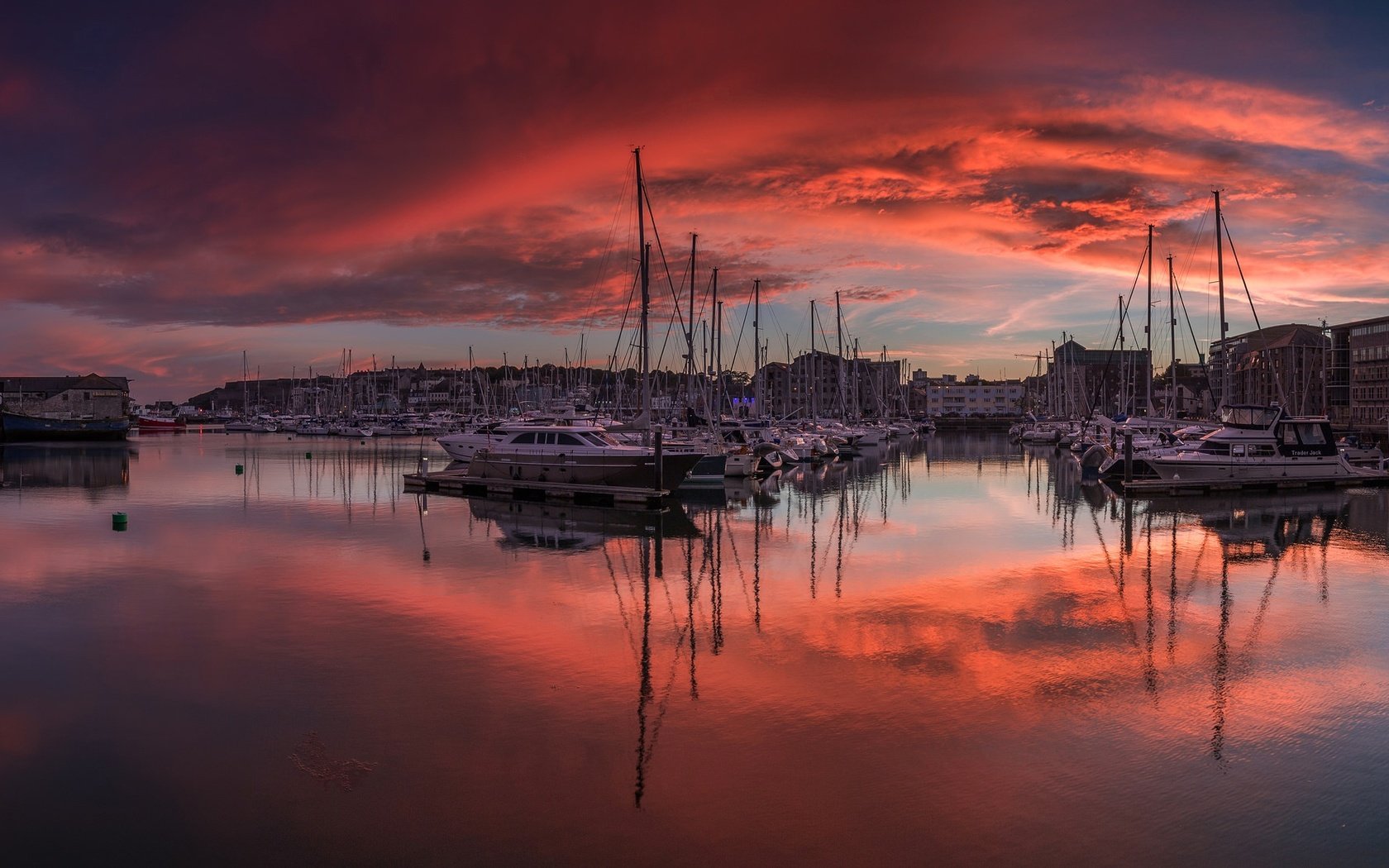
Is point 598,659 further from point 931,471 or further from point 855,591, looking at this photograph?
point 931,471

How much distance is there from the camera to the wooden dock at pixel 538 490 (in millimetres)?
34500

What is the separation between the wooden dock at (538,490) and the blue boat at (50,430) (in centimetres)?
7973

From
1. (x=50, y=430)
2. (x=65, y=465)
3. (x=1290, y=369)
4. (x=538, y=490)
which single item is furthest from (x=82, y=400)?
(x=1290, y=369)

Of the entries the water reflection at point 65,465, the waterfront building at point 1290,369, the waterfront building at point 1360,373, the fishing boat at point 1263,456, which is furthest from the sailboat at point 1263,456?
the water reflection at point 65,465

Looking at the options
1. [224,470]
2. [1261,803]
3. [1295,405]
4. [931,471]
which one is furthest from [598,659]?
[1295,405]

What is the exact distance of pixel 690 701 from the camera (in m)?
12.8

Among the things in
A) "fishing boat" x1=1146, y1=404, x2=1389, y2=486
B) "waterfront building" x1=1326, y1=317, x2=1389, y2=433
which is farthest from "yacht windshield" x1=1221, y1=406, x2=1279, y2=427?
"waterfront building" x1=1326, y1=317, x2=1389, y2=433

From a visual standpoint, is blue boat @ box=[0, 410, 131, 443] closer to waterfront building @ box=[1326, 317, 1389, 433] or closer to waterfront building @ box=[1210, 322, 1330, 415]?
waterfront building @ box=[1210, 322, 1330, 415]

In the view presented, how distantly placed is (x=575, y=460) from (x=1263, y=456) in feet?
104

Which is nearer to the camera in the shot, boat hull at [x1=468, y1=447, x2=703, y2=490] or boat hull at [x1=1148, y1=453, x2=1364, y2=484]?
boat hull at [x1=468, y1=447, x2=703, y2=490]

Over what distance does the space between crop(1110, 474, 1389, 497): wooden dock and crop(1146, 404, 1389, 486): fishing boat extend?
0.18 feet

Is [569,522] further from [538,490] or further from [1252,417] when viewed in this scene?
[1252,417]

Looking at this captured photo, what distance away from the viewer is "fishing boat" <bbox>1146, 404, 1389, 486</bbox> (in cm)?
4209

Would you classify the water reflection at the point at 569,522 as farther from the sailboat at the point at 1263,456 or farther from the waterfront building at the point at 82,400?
the waterfront building at the point at 82,400
